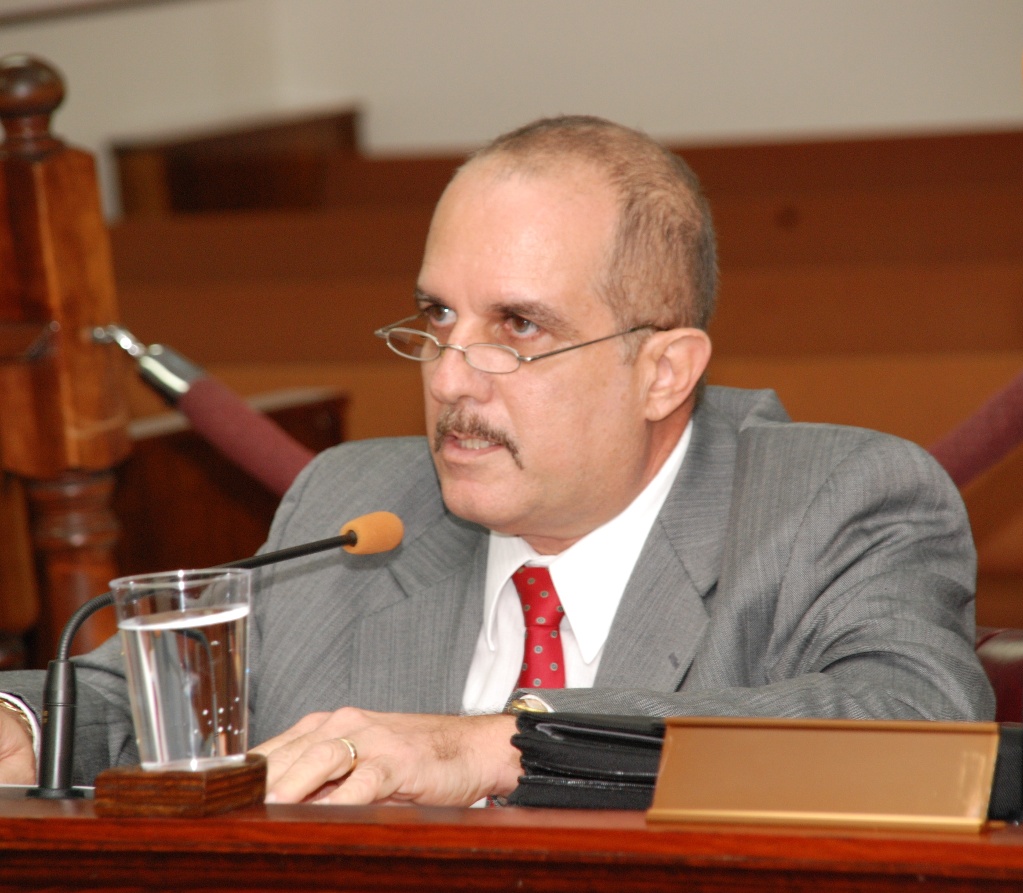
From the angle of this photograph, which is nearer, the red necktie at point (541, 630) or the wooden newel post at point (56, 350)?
the red necktie at point (541, 630)

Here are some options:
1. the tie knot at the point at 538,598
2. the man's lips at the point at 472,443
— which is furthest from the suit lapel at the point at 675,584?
the man's lips at the point at 472,443

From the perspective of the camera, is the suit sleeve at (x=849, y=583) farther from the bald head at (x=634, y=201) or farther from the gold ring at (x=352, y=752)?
the gold ring at (x=352, y=752)

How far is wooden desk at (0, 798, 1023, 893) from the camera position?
84cm

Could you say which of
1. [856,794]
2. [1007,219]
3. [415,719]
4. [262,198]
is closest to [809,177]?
[1007,219]

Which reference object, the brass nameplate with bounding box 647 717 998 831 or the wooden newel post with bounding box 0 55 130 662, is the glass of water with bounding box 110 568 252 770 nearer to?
the brass nameplate with bounding box 647 717 998 831

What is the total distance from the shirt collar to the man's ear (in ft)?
0.28

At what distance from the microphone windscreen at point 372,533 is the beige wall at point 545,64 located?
5.31 metres

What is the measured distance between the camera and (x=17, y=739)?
1486mm

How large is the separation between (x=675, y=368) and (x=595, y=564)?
264 mm

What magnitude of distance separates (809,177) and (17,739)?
4496 millimetres

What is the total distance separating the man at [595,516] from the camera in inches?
62.1

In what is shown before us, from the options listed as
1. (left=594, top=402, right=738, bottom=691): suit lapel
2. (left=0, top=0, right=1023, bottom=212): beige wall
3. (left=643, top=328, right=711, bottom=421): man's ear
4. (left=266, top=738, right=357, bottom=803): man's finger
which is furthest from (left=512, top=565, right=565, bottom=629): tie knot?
(left=0, top=0, right=1023, bottom=212): beige wall

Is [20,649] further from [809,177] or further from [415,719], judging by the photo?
[809,177]

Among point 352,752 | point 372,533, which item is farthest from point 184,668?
point 372,533
